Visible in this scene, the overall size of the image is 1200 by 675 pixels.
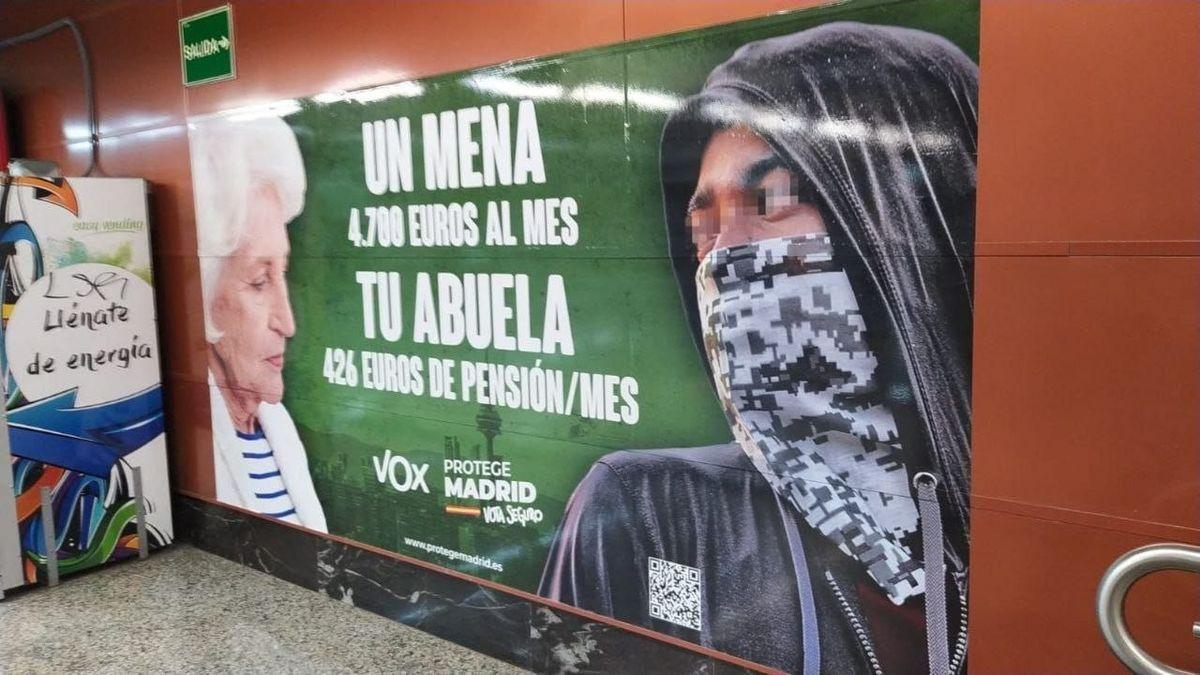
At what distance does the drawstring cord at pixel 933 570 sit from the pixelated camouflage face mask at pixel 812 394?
Answer: 0.02 metres

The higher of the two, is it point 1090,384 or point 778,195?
point 778,195

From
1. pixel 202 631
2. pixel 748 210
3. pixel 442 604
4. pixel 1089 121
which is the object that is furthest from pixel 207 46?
pixel 1089 121

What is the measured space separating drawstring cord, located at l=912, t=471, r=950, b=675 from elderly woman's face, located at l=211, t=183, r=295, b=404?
2280 mm

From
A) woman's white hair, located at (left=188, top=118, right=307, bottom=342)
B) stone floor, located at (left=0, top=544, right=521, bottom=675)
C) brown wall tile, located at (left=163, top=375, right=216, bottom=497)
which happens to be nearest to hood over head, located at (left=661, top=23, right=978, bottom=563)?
stone floor, located at (left=0, top=544, right=521, bottom=675)

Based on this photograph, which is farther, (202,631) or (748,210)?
(202,631)

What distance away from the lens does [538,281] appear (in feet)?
8.12

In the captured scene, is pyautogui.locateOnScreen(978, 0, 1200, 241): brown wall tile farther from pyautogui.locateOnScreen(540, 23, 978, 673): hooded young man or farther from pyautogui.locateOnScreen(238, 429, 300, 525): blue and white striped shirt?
pyautogui.locateOnScreen(238, 429, 300, 525): blue and white striped shirt

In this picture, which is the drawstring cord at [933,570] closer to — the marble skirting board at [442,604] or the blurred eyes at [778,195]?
the marble skirting board at [442,604]

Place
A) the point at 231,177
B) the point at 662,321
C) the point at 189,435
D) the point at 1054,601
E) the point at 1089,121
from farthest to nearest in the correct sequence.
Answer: the point at 189,435 → the point at 231,177 → the point at 662,321 → the point at 1054,601 → the point at 1089,121

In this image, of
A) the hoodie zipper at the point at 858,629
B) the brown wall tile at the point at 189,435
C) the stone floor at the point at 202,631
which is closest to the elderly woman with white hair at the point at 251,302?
the brown wall tile at the point at 189,435

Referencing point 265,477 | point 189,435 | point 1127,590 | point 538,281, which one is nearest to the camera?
point 1127,590

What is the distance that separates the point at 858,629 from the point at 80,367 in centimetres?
310

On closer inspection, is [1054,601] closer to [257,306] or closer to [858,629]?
[858,629]

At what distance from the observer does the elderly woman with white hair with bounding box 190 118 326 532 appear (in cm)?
314
